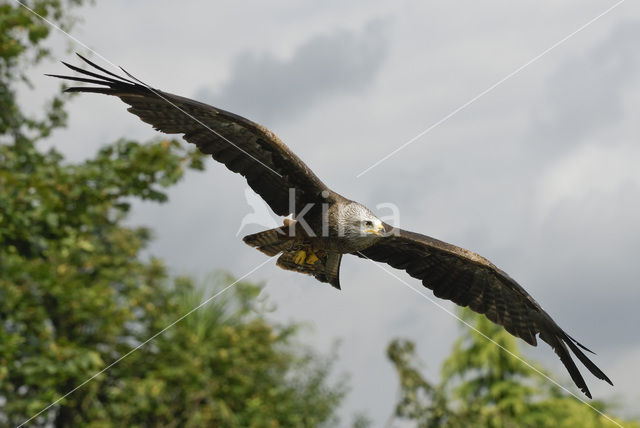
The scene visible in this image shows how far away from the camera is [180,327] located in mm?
14852

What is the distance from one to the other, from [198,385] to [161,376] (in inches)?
26.2

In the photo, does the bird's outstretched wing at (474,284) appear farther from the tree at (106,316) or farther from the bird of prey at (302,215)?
the tree at (106,316)

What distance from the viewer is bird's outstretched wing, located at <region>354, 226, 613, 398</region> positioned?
25.4 ft

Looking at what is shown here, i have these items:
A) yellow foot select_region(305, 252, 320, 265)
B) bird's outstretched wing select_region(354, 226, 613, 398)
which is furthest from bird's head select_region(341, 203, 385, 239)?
bird's outstretched wing select_region(354, 226, 613, 398)

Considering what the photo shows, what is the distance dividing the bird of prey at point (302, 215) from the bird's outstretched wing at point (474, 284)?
0.04 feet

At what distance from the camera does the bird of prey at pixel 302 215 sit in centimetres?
656

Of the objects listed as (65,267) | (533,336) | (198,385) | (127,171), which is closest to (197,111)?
(127,171)

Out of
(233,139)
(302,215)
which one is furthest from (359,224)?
(233,139)

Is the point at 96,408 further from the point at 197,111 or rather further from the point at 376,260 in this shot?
the point at 197,111

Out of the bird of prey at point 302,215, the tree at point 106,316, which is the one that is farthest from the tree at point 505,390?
the bird of prey at point 302,215

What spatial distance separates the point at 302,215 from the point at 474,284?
224 centimetres

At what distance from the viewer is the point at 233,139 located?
6.95 m

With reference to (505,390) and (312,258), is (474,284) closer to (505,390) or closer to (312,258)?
(312,258)

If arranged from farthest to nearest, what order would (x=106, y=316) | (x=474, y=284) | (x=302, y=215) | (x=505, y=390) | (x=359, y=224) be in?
1. (x=505, y=390)
2. (x=106, y=316)
3. (x=474, y=284)
4. (x=302, y=215)
5. (x=359, y=224)
